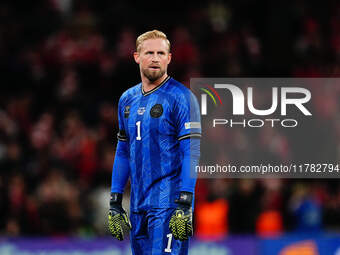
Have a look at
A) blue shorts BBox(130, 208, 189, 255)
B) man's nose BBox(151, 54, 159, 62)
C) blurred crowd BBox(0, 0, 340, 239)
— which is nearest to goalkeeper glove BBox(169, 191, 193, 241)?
blue shorts BBox(130, 208, 189, 255)

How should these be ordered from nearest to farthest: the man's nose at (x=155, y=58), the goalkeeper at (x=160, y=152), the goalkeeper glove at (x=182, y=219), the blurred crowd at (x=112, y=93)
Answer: the goalkeeper glove at (x=182, y=219), the goalkeeper at (x=160, y=152), the man's nose at (x=155, y=58), the blurred crowd at (x=112, y=93)

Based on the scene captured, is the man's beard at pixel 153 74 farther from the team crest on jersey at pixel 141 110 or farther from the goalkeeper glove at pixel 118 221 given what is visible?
the goalkeeper glove at pixel 118 221

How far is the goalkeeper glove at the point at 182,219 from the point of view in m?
6.50

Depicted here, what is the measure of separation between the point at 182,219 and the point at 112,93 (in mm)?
10021

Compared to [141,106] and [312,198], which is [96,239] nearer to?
[312,198]

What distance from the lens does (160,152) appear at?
686cm

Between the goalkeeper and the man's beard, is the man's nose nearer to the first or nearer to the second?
the goalkeeper

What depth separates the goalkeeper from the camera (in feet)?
22.0

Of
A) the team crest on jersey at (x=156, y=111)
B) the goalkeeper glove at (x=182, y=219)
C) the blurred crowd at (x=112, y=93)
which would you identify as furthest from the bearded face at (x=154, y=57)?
the blurred crowd at (x=112, y=93)

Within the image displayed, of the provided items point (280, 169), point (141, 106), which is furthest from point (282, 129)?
point (141, 106)

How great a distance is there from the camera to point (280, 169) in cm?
1484

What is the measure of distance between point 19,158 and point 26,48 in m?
3.78

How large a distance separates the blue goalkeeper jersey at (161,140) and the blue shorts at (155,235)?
2.9 inches

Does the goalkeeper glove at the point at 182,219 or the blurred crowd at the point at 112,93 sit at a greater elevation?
the blurred crowd at the point at 112,93
